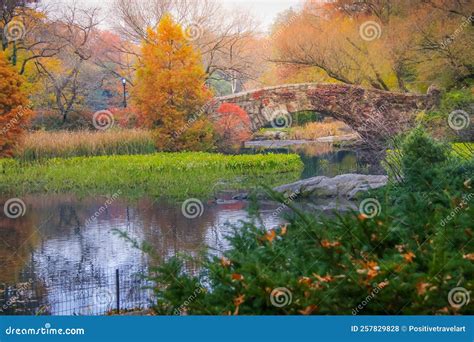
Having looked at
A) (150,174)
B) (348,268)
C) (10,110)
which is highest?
(10,110)

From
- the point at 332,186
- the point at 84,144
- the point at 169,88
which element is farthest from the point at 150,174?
the point at 169,88

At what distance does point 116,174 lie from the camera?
1423 cm

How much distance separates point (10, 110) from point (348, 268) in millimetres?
14152

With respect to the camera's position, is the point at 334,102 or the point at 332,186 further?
the point at 334,102

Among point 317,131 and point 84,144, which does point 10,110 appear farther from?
point 317,131

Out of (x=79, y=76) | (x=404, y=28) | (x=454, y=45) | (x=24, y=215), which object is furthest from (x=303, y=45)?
(x=24, y=215)

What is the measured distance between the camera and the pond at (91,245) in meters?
5.49

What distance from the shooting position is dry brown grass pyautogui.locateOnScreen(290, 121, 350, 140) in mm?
24969

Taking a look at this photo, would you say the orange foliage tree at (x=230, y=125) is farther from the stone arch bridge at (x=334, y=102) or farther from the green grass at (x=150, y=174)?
the green grass at (x=150, y=174)

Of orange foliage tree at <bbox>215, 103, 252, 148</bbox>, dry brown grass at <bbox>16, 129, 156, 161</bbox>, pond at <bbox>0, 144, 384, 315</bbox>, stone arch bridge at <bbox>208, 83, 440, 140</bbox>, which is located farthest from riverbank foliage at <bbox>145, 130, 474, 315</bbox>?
stone arch bridge at <bbox>208, 83, 440, 140</bbox>

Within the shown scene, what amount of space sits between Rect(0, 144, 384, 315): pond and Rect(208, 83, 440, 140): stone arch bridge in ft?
27.9

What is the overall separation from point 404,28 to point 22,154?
1150 centimetres

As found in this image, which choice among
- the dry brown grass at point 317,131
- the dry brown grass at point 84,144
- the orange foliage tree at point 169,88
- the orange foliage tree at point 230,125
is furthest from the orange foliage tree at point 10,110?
the dry brown grass at point 317,131

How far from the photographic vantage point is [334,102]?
20.6 metres
